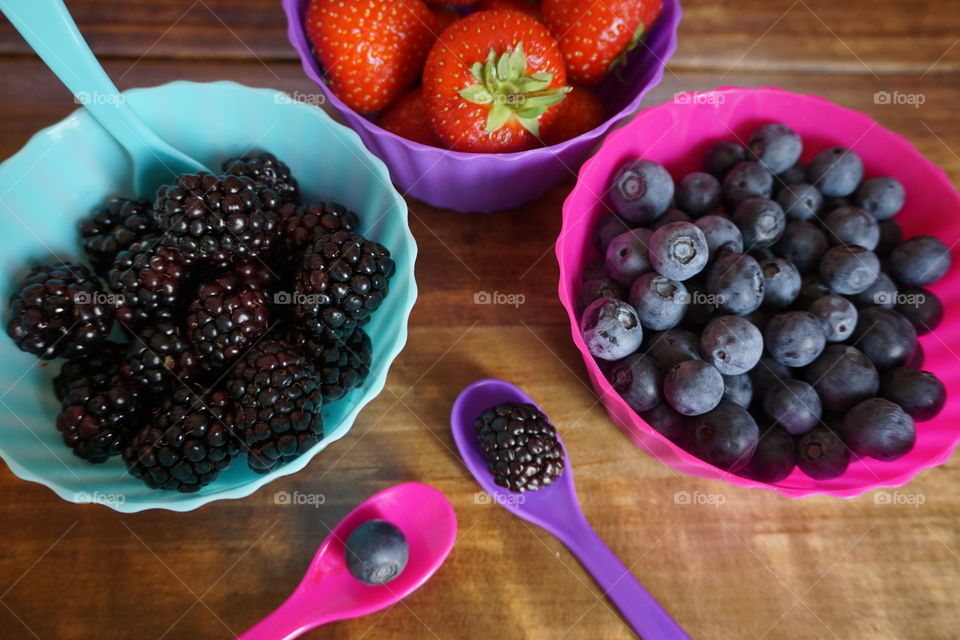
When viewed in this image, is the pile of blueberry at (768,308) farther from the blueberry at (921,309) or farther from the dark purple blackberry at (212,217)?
the dark purple blackberry at (212,217)

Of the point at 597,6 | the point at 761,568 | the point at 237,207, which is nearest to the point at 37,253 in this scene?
the point at 237,207

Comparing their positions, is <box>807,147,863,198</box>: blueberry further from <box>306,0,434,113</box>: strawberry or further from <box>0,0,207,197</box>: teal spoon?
<box>0,0,207,197</box>: teal spoon

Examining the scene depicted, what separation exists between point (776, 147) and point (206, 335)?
0.85m

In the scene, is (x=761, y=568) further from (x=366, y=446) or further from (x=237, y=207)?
(x=237, y=207)

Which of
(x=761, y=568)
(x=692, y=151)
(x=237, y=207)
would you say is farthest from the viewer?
(x=692, y=151)

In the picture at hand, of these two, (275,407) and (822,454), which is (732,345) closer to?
(822,454)

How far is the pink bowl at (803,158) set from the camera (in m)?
0.78

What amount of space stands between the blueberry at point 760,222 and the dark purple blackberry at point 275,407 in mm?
633

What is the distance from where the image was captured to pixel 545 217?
1023mm

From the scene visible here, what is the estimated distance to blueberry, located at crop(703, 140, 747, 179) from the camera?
930 millimetres

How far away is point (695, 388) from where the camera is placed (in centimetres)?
72

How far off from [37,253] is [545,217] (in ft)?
2.50

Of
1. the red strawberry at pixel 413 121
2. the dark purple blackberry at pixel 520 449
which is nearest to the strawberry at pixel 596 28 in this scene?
the red strawberry at pixel 413 121

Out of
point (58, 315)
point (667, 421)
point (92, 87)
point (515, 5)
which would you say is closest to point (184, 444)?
point (58, 315)
